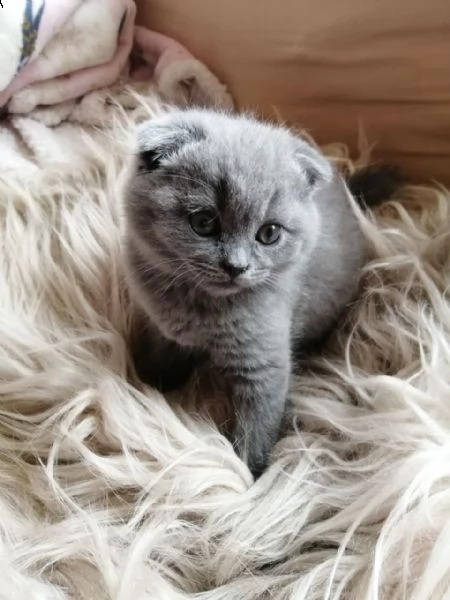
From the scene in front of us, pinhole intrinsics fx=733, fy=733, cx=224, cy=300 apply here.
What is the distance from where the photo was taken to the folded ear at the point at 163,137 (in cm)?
70

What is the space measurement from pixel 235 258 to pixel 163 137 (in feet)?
0.44

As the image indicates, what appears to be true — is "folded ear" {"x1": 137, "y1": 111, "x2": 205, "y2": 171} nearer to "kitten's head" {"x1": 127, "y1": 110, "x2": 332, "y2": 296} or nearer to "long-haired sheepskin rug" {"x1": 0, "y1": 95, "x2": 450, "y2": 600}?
"kitten's head" {"x1": 127, "y1": 110, "x2": 332, "y2": 296}

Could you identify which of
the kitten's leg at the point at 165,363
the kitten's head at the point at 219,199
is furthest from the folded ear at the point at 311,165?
the kitten's leg at the point at 165,363

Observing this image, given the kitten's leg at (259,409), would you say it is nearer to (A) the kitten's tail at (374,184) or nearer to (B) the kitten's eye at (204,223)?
(B) the kitten's eye at (204,223)

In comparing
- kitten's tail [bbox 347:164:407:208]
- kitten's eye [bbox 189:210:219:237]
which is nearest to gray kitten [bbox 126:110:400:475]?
kitten's eye [bbox 189:210:219:237]

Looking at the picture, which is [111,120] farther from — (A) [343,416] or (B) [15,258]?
(A) [343,416]

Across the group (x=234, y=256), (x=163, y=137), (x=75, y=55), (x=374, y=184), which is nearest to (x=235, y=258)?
(x=234, y=256)

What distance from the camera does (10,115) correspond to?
3.35 ft

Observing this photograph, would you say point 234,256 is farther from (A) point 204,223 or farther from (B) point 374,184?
(B) point 374,184

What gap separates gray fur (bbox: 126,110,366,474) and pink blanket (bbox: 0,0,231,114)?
273 mm

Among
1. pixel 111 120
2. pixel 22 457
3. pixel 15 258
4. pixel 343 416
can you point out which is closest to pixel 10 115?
pixel 111 120

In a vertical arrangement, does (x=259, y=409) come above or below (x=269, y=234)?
below

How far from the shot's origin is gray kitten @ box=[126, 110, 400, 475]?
693 mm

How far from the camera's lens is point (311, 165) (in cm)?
74
